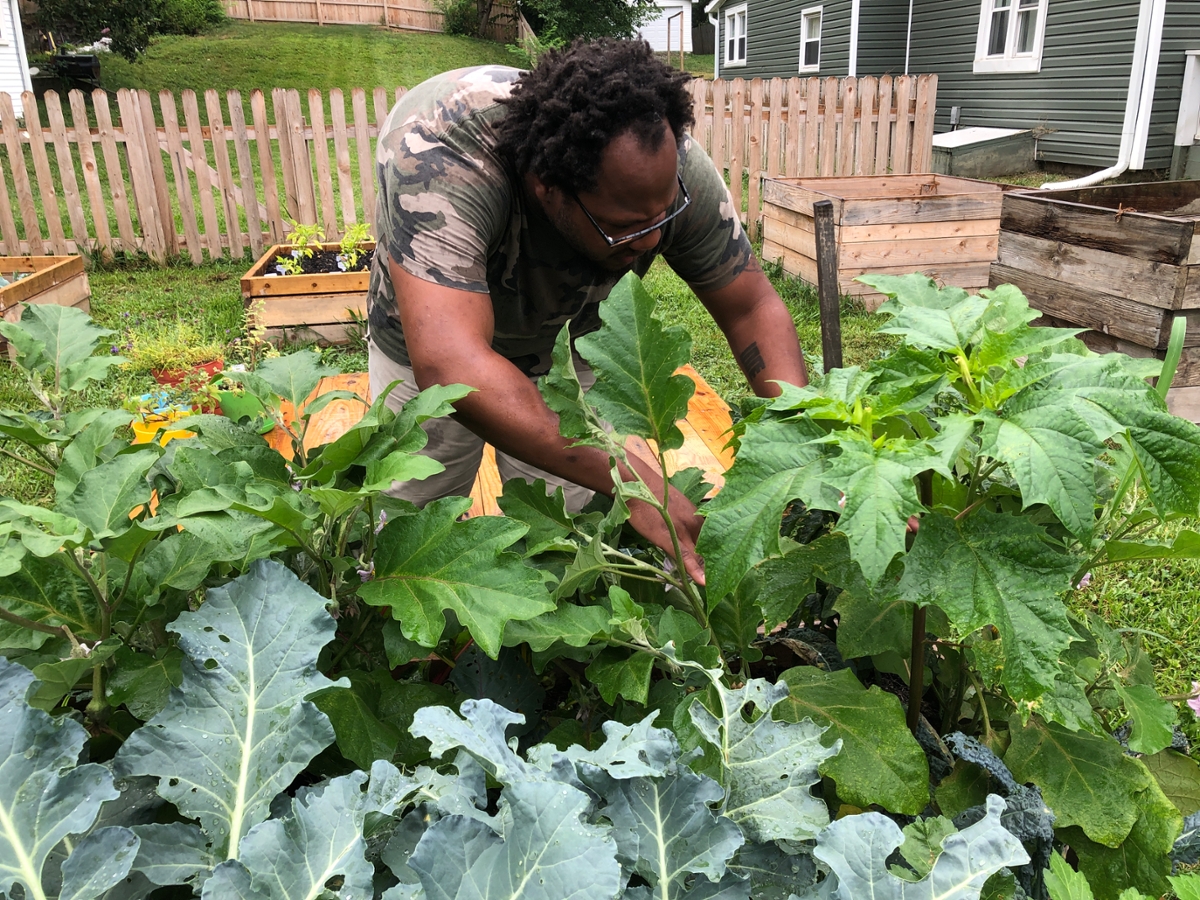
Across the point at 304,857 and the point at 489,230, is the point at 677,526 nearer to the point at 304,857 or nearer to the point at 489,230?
the point at 304,857

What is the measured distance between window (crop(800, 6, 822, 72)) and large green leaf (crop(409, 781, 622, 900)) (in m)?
20.7

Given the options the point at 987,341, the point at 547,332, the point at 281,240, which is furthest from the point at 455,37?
the point at 987,341

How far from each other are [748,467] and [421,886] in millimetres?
466

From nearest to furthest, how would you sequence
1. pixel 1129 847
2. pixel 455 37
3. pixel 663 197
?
1. pixel 1129 847
2. pixel 663 197
3. pixel 455 37

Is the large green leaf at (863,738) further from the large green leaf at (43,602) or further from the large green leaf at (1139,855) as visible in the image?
the large green leaf at (43,602)

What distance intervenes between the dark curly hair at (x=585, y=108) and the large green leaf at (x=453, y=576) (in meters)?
1.10

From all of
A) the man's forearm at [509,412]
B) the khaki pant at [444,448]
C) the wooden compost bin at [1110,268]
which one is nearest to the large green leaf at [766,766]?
the man's forearm at [509,412]

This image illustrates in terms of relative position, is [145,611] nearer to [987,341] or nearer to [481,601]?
[481,601]

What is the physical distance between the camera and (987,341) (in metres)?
0.93

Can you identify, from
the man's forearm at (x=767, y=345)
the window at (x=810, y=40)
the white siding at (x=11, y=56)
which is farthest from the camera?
the window at (x=810, y=40)

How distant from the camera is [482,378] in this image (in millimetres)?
1776

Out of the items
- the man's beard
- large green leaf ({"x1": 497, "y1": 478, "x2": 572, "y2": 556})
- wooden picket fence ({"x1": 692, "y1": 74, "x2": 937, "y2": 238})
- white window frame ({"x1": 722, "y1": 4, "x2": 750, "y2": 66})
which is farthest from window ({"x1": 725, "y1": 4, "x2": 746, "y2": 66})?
large green leaf ({"x1": 497, "y1": 478, "x2": 572, "y2": 556})

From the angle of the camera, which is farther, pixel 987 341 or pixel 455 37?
pixel 455 37

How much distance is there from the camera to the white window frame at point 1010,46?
1413 cm
